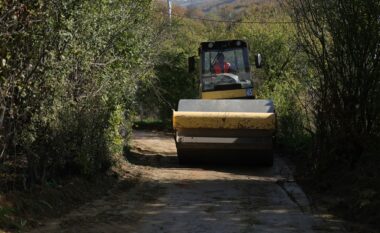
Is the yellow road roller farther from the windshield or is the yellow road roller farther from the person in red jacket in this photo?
the person in red jacket

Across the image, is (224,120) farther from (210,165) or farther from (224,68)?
(224,68)

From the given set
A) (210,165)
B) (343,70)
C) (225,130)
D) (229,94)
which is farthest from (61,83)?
(229,94)

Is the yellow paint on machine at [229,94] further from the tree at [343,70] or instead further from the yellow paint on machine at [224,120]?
the tree at [343,70]

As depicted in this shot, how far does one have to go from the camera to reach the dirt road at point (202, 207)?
702 cm

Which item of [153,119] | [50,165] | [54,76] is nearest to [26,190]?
[50,165]

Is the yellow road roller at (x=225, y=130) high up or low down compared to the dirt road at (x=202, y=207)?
up

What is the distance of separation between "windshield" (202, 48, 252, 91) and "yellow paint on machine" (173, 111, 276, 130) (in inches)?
136

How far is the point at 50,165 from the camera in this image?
8938 millimetres

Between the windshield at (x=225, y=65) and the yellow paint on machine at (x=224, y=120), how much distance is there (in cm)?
345

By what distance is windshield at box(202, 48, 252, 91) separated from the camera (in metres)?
16.3


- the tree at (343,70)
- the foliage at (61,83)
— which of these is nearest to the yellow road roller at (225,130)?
the foliage at (61,83)

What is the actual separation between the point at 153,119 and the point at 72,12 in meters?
29.6

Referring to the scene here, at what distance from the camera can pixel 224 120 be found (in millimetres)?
12758

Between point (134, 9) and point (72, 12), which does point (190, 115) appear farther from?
point (72, 12)
